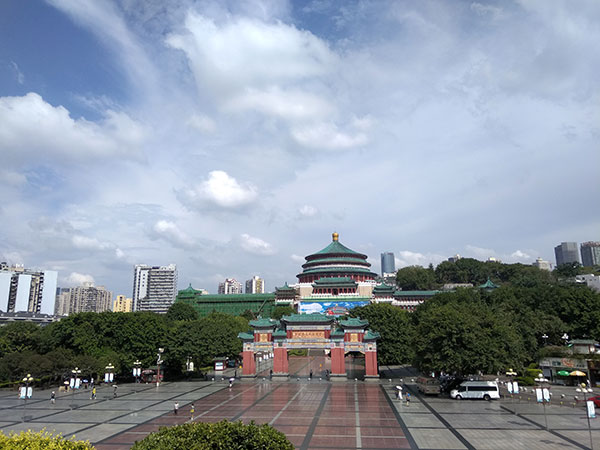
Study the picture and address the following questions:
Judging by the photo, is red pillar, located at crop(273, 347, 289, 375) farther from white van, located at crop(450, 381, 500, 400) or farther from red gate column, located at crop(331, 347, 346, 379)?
white van, located at crop(450, 381, 500, 400)

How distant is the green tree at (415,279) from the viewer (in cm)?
11138

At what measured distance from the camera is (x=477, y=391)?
3081cm

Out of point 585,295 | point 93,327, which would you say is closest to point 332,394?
point 93,327

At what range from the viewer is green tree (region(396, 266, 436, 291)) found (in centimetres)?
11138

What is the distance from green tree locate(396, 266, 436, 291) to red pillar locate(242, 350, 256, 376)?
76.1 m

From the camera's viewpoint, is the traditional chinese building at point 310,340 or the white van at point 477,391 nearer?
the white van at point 477,391

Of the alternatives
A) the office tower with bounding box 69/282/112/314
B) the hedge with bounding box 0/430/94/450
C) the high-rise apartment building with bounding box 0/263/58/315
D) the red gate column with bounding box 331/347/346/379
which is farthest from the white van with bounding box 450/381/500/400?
the office tower with bounding box 69/282/112/314

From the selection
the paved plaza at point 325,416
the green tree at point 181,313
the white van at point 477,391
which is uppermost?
the green tree at point 181,313

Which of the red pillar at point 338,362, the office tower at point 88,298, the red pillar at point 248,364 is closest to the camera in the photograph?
the red pillar at point 338,362

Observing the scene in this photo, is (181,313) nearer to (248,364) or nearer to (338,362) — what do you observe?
(248,364)

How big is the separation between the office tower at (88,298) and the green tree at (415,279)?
434 ft

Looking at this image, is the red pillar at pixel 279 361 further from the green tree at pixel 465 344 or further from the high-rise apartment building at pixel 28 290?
the high-rise apartment building at pixel 28 290

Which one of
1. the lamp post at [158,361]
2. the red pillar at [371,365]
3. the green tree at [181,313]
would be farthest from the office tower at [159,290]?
the red pillar at [371,365]

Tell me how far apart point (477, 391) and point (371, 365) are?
476 inches
